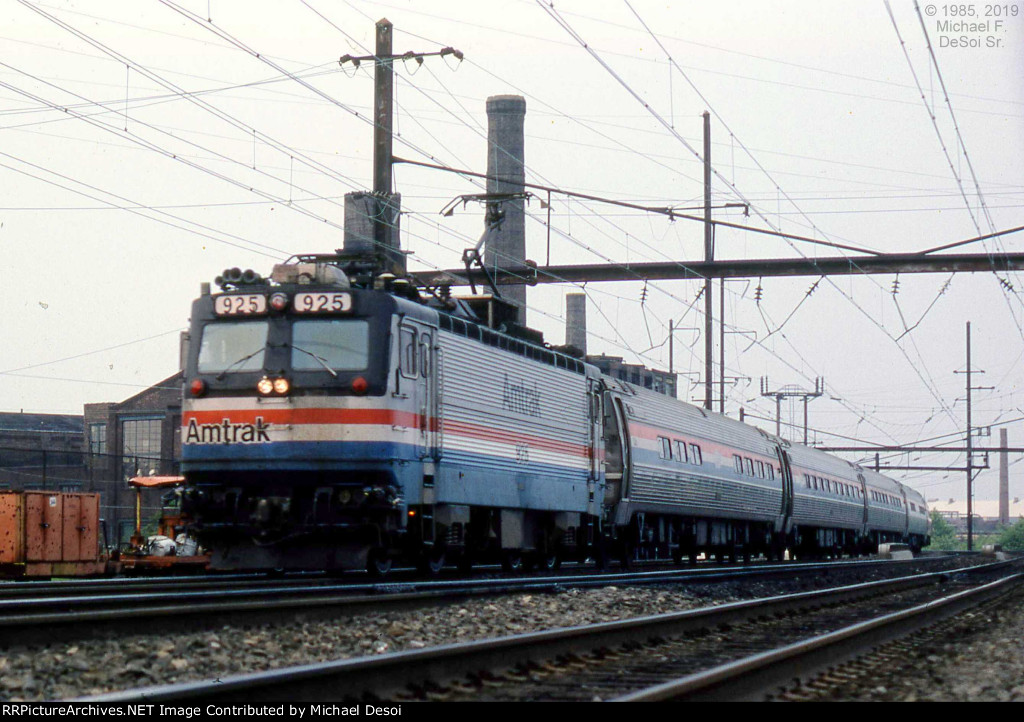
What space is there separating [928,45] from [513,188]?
39144mm

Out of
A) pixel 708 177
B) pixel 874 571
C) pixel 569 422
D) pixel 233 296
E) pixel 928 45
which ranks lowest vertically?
pixel 874 571

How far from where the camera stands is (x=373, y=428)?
51.9 ft

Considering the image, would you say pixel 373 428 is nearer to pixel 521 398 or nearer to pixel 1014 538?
pixel 521 398

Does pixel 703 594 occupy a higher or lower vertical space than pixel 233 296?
lower

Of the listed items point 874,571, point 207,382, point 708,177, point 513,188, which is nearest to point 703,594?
point 207,382

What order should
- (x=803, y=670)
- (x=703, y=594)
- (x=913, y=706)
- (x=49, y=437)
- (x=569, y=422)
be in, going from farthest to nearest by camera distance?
(x=49, y=437) → (x=569, y=422) → (x=703, y=594) → (x=803, y=670) → (x=913, y=706)

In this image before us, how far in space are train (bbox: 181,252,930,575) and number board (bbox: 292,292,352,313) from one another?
18mm

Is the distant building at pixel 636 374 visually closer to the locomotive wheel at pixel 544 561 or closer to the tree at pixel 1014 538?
the tree at pixel 1014 538

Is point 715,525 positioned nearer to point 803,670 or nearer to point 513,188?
point 803,670

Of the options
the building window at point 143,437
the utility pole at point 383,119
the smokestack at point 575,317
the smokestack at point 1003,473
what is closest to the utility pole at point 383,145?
the utility pole at point 383,119

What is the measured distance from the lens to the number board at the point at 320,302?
16266 mm

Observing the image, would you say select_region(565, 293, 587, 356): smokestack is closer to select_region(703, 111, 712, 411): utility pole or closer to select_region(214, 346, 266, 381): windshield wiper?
select_region(703, 111, 712, 411): utility pole

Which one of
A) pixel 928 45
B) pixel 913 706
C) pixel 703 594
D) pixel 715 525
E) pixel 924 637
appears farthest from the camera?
pixel 715 525

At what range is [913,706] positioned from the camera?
7840 mm
